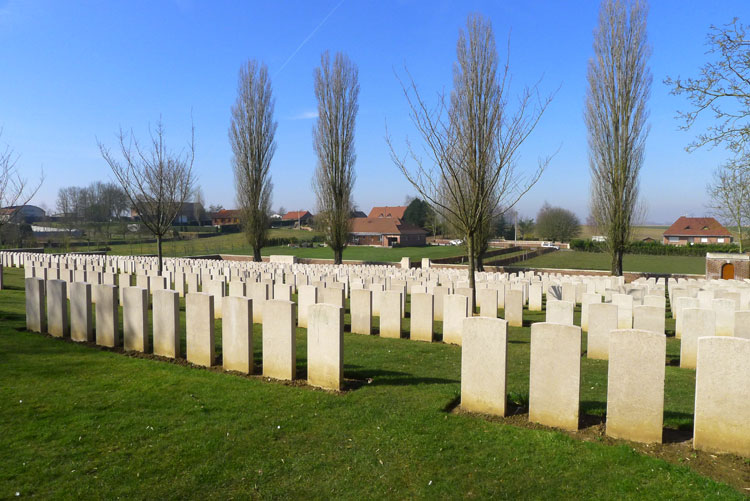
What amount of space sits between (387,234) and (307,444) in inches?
2460

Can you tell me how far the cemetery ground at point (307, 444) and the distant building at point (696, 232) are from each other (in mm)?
71496

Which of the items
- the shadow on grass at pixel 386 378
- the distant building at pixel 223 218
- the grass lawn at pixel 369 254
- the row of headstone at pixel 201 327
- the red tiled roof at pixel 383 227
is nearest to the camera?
the row of headstone at pixel 201 327

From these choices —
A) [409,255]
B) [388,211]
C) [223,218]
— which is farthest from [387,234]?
[223,218]

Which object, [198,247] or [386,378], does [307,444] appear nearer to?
[386,378]

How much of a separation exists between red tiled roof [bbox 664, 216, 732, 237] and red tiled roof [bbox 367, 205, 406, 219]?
1660 inches

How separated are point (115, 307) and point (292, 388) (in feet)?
12.6

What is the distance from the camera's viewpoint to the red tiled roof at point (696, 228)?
217 feet

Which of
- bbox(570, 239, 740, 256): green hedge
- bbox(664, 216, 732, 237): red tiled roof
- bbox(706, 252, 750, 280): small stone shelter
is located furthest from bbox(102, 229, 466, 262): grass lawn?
bbox(664, 216, 732, 237): red tiled roof

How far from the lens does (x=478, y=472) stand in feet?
12.4

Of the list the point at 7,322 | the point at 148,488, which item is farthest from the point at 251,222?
the point at 148,488

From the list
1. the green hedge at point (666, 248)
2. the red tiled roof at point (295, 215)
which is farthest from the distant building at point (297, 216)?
the green hedge at point (666, 248)

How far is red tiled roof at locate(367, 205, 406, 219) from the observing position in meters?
85.7

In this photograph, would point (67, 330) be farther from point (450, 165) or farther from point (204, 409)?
point (450, 165)

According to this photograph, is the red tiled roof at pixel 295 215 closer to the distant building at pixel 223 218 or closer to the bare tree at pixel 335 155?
the distant building at pixel 223 218
